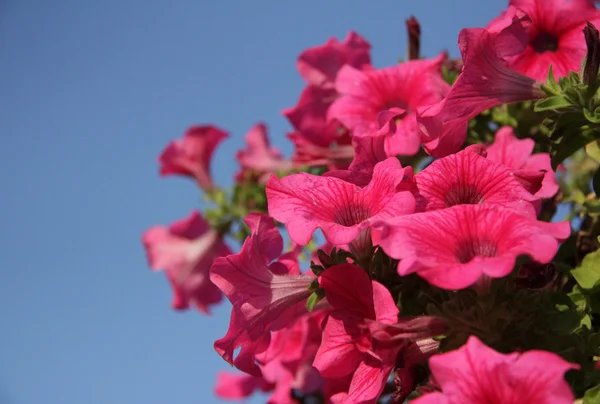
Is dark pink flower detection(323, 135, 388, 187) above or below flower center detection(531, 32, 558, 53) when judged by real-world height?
below

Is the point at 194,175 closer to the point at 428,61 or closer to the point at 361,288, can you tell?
the point at 428,61

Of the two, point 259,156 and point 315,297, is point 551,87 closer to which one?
point 315,297

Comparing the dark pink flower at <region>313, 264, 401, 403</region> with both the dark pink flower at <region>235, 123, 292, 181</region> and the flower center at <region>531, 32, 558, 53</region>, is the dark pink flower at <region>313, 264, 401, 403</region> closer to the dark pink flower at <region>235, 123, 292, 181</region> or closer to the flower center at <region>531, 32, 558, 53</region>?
the flower center at <region>531, 32, 558, 53</region>

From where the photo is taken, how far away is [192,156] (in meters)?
3.03

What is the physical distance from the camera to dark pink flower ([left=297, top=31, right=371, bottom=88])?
6.17ft

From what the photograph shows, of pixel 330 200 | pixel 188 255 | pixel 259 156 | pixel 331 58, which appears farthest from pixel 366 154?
pixel 188 255

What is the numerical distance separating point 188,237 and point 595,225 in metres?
1.67

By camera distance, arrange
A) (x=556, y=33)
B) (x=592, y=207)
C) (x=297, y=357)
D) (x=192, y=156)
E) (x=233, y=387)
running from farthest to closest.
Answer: (x=192, y=156)
(x=233, y=387)
(x=297, y=357)
(x=592, y=207)
(x=556, y=33)

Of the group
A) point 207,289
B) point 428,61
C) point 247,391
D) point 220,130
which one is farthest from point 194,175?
point 428,61

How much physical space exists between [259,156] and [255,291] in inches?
62.9

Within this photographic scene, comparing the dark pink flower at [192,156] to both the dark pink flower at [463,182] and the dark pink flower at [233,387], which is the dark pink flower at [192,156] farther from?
the dark pink flower at [463,182]

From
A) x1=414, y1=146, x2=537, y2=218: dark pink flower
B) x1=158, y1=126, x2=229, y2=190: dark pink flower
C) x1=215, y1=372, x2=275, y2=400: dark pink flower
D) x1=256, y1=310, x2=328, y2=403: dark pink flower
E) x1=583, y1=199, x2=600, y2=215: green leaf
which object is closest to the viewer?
x1=414, y1=146, x2=537, y2=218: dark pink flower

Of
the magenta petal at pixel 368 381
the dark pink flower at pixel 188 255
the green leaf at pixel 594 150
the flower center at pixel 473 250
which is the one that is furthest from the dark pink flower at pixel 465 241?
the dark pink flower at pixel 188 255

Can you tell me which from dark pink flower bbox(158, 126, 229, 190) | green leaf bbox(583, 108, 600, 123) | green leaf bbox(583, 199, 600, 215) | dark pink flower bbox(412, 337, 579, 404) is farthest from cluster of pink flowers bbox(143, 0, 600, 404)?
dark pink flower bbox(158, 126, 229, 190)
